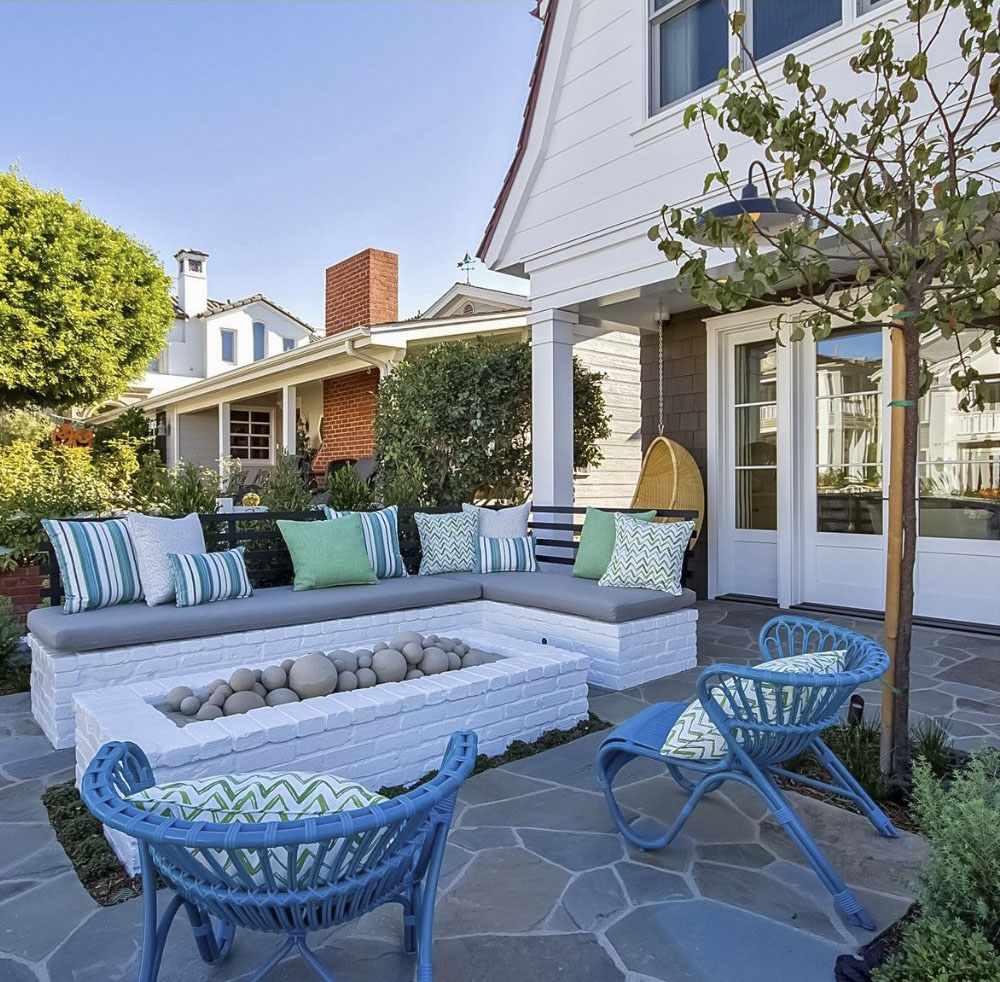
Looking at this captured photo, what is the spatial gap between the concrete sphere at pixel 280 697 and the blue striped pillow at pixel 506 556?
246cm

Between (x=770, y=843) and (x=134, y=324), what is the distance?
14.8 metres

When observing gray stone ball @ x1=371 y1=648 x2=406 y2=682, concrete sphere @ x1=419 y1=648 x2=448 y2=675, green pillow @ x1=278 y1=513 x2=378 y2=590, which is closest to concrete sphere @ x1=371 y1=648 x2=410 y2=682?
gray stone ball @ x1=371 y1=648 x2=406 y2=682

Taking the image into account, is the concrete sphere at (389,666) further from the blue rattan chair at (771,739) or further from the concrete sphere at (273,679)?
the blue rattan chair at (771,739)

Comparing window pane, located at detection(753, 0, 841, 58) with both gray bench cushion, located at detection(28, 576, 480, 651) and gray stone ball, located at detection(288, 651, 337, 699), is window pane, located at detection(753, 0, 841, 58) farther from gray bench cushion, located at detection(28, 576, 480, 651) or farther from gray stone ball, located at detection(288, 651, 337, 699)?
gray stone ball, located at detection(288, 651, 337, 699)

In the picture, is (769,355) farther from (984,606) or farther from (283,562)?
(283,562)

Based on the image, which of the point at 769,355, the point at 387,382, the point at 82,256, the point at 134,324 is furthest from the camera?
the point at 134,324

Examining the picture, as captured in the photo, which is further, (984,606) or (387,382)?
(387,382)

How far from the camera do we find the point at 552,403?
236 inches

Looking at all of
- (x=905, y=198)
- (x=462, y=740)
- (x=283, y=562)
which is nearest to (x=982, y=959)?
(x=462, y=740)

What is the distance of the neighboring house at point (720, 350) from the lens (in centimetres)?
503

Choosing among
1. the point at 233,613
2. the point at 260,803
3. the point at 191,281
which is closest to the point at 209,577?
the point at 233,613

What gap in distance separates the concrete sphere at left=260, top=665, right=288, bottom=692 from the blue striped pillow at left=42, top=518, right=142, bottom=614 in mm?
1295

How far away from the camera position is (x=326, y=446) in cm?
1120

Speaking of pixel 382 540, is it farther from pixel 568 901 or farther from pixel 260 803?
pixel 260 803
